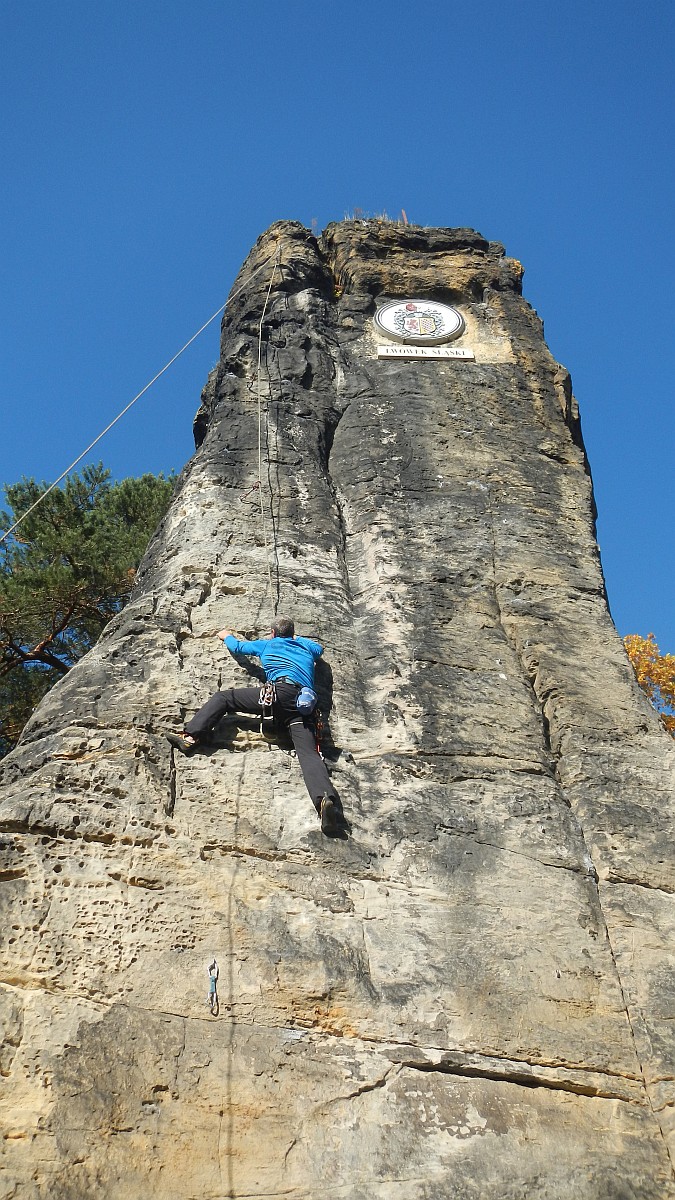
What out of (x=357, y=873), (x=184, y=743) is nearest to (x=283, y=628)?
(x=184, y=743)

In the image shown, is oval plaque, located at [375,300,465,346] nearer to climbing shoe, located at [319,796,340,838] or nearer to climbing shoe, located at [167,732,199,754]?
climbing shoe, located at [167,732,199,754]

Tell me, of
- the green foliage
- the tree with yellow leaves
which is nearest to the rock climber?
the green foliage

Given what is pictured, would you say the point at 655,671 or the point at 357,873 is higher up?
the point at 655,671

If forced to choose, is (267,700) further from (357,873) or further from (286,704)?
(357,873)

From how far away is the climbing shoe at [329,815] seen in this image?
5.71 metres

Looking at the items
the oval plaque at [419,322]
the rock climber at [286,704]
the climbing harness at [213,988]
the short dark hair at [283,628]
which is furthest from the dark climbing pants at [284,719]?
the oval plaque at [419,322]

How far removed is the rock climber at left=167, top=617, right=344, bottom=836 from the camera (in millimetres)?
5840

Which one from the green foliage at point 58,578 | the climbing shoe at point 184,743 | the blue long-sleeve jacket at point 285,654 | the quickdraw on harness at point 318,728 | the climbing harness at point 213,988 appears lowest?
the climbing harness at point 213,988

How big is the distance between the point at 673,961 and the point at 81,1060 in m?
3.11

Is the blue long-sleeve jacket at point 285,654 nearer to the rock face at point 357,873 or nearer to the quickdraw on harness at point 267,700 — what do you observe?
the quickdraw on harness at point 267,700

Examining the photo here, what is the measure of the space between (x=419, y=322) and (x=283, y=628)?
483 centimetres

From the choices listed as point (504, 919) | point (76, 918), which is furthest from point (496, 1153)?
point (76, 918)

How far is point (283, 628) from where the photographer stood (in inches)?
262

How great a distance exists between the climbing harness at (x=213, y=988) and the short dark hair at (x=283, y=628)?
2.19 m
